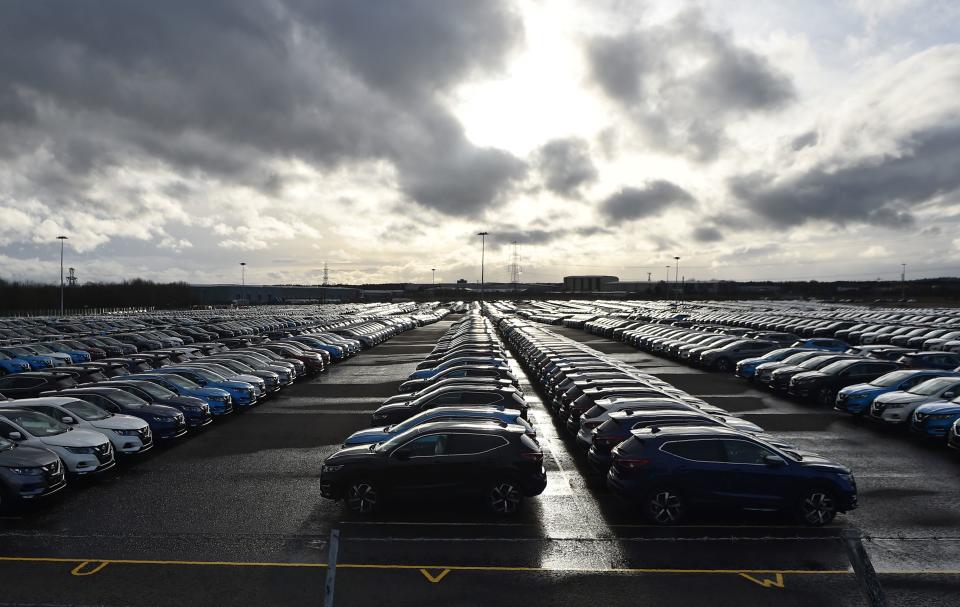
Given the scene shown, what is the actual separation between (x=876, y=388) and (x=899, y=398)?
160 cm

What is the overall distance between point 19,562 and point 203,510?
2525 mm

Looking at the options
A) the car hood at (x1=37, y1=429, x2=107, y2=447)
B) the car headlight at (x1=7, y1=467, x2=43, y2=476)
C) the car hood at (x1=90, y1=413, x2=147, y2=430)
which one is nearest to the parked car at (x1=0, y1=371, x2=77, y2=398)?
the car hood at (x1=90, y1=413, x2=147, y2=430)

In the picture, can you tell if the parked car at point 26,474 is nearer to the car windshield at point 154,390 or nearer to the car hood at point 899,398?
the car windshield at point 154,390

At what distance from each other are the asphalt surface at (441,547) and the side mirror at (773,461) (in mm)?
947

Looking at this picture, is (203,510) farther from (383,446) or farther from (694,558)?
(694,558)

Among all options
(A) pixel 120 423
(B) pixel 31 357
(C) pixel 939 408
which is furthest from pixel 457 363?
(B) pixel 31 357

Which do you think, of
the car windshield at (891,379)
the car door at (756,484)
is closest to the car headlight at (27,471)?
the car door at (756,484)

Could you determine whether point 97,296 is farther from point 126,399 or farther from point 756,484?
point 756,484

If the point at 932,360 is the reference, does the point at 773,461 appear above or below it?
below

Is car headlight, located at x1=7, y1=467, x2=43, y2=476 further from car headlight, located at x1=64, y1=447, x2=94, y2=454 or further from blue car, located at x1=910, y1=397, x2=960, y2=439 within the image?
blue car, located at x1=910, y1=397, x2=960, y2=439

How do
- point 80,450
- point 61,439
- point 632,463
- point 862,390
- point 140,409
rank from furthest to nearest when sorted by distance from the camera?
1. point 862,390
2. point 140,409
3. point 61,439
4. point 80,450
5. point 632,463

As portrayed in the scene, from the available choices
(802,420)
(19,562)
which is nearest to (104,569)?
(19,562)

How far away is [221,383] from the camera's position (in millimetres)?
19031

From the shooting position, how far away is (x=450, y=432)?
408 inches
